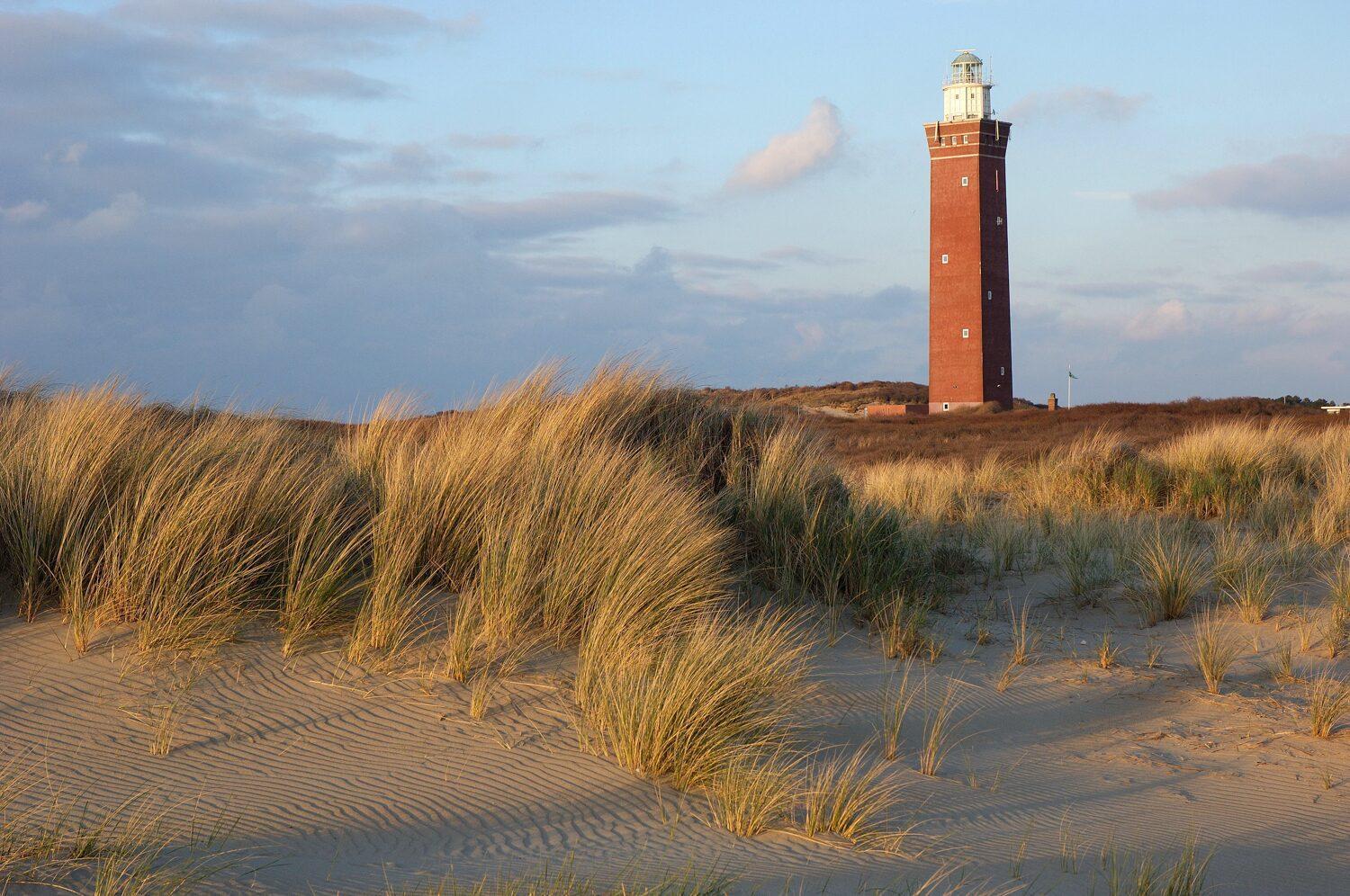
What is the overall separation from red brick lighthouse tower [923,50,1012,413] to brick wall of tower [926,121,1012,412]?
0.11 ft

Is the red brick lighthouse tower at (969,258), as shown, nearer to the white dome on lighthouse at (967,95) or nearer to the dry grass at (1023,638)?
the white dome on lighthouse at (967,95)

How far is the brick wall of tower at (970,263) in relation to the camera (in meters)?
42.8

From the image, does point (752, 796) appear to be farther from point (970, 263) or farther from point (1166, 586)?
point (970, 263)

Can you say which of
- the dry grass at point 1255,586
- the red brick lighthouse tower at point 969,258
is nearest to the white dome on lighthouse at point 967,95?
the red brick lighthouse tower at point 969,258

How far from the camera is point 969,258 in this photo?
1682 inches

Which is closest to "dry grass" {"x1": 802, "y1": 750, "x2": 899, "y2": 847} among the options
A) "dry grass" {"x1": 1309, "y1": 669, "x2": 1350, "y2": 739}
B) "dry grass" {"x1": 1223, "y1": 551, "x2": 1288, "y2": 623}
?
"dry grass" {"x1": 1309, "y1": 669, "x2": 1350, "y2": 739}

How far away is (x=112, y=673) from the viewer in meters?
4.27

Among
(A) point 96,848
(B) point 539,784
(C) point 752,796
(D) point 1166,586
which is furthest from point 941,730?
(A) point 96,848

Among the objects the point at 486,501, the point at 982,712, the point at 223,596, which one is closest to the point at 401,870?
the point at 223,596

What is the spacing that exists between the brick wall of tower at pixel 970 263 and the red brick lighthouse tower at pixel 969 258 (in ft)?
0.11

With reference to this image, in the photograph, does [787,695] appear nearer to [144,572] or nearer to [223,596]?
[223,596]

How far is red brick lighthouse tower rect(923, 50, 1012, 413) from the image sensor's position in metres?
42.8

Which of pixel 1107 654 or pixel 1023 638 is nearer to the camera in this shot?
pixel 1107 654

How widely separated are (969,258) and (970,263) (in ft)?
0.58
